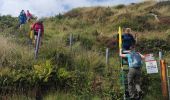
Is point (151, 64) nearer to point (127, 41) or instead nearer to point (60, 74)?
point (127, 41)

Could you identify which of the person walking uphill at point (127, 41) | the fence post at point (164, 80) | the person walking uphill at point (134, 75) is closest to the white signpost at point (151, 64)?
the fence post at point (164, 80)

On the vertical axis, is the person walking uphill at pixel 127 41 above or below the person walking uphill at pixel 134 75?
above

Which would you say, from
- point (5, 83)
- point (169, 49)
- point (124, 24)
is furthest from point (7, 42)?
point (124, 24)

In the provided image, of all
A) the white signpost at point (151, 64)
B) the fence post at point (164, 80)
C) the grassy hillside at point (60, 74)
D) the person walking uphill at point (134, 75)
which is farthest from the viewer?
the fence post at point (164, 80)

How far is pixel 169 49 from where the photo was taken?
3038cm

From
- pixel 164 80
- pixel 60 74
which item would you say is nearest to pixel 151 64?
pixel 164 80

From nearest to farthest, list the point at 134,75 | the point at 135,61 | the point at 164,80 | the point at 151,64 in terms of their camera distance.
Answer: the point at 134,75 < the point at 135,61 < the point at 151,64 < the point at 164,80

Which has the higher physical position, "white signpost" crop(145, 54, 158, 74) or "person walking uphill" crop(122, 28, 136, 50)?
"person walking uphill" crop(122, 28, 136, 50)

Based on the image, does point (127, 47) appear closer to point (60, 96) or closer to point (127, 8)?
point (60, 96)

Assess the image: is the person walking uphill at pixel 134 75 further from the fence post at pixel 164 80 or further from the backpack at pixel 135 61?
the fence post at pixel 164 80

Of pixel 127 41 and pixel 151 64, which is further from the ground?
pixel 127 41

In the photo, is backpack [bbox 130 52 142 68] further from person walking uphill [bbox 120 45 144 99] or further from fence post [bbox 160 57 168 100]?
fence post [bbox 160 57 168 100]

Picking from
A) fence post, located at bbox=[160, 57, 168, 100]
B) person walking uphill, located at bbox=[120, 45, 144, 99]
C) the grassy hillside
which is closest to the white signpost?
fence post, located at bbox=[160, 57, 168, 100]

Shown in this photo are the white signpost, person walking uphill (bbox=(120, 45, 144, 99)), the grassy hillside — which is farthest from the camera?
the grassy hillside
